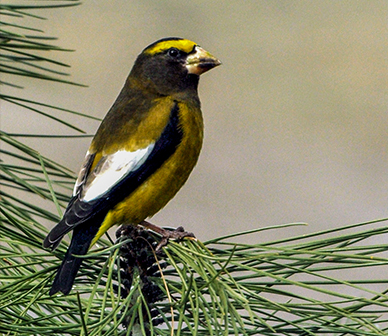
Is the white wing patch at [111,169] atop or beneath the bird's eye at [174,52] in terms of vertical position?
beneath

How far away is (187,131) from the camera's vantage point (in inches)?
66.2

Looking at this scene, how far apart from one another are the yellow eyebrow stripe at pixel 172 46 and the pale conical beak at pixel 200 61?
0.07 ft

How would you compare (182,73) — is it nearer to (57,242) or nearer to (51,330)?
(57,242)

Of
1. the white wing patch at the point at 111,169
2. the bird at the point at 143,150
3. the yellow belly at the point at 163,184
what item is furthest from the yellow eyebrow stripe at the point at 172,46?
the white wing patch at the point at 111,169

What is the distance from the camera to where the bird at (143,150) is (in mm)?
1452

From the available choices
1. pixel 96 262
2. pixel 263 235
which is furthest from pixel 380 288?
pixel 96 262

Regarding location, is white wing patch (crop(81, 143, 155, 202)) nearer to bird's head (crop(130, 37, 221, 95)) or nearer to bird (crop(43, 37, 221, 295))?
bird (crop(43, 37, 221, 295))

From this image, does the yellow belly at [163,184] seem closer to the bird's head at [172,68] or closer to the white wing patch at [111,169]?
the white wing patch at [111,169]

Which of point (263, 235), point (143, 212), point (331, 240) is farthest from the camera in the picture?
point (263, 235)

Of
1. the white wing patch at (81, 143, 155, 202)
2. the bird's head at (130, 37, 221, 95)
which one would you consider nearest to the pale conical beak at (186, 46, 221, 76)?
the bird's head at (130, 37, 221, 95)

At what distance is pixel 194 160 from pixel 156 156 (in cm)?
13

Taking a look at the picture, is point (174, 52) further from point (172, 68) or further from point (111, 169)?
point (111, 169)

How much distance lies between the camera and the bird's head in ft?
6.12

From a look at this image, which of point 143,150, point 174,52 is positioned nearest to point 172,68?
point 174,52
